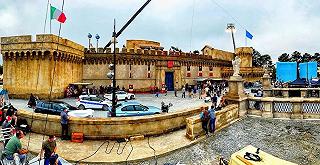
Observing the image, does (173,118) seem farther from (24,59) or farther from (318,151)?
(24,59)

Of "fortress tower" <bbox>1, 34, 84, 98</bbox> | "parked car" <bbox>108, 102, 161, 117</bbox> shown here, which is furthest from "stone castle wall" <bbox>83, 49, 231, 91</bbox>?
"parked car" <bbox>108, 102, 161, 117</bbox>

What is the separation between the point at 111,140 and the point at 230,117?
6919 millimetres

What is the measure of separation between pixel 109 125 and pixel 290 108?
33.9ft

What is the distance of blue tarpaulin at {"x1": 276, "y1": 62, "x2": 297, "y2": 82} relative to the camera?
25.6 meters

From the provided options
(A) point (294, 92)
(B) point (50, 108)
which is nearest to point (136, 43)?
(A) point (294, 92)

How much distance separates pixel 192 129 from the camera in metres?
11.9

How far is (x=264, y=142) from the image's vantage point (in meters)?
12.1

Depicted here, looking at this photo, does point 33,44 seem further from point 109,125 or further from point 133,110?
point 109,125

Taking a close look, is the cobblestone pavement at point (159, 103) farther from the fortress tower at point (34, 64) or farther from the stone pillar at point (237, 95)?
the stone pillar at point (237, 95)

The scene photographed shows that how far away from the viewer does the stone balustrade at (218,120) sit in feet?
39.4

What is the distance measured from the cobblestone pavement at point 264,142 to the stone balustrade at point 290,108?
17.9 inches

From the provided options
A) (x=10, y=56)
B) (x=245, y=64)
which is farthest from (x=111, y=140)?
(x=245, y=64)

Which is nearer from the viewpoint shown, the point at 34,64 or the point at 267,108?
the point at 267,108

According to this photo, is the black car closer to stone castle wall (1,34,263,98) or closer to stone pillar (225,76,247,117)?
stone castle wall (1,34,263,98)
